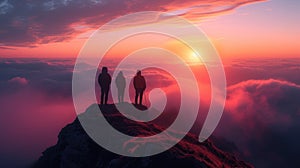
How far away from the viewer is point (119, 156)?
19.2 metres

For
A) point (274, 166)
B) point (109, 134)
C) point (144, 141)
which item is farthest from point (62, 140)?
point (274, 166)

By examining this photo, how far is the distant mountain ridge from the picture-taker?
17641 millimetres

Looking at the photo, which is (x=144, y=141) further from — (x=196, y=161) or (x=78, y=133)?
(x=78, y=133)

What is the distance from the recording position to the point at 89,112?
27.9 m

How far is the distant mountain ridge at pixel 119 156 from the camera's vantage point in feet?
57.9

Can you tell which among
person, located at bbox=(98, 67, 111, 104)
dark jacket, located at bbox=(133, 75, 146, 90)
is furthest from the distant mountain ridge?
dark jacket, located at bbox=(133, 75, 146, 90)

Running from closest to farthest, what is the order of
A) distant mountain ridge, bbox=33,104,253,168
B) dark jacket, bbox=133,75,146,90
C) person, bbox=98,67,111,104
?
distant mountain ridge, bbox=33,104,253,168 → person, bbox=98,67,111,104 → dark jacket, bbox=133,75,146,90

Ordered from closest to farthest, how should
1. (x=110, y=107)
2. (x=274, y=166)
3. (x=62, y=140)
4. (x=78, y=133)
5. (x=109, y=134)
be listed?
1. (x=109, y=134)
2. (x=78, y=133)
3. (x=62, y=140)
4. (x=110, y=107)
5. (x=274, y=166)

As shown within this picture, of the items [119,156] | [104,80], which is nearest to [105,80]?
[104,80]

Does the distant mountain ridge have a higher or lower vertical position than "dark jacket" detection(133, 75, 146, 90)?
lower

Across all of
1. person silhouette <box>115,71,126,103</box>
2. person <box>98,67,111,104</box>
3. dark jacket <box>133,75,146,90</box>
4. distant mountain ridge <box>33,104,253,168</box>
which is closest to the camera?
distant mountain ridge <box>33,104,253,168</box>

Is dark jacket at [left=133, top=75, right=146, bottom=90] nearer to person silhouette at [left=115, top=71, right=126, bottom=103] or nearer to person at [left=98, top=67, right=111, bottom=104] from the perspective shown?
person silhouette at [left=115, top=71, right=126, bottom=103]

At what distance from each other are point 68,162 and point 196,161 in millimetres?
11577

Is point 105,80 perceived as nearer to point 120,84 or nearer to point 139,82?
point 120,84
